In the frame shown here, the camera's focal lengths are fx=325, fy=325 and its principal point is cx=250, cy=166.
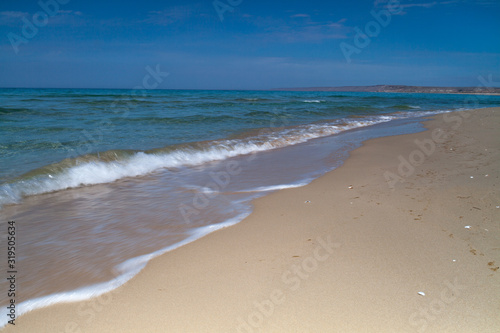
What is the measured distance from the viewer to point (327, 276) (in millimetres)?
2324

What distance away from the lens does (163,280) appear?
2.35 m

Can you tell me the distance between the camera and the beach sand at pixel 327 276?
6.20 feet

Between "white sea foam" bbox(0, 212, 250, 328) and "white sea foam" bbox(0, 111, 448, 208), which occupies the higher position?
"white sea foam" bbox(0, 111, 448, 208)

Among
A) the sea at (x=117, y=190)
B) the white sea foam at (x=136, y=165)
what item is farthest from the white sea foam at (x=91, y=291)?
the white sea foam at (x=136, y=165)

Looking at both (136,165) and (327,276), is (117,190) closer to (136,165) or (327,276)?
(136,165)

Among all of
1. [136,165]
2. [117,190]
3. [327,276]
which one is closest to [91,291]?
[327,276]

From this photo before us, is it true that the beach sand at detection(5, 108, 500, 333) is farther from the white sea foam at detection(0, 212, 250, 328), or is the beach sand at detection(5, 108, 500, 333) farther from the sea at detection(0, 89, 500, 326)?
the sea at detection(0, 89, 500, 326)

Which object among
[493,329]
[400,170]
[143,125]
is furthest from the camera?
[143,125]

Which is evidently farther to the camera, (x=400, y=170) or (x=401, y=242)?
(x=400, y=170)

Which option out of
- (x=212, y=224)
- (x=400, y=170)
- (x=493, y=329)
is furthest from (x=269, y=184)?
(x=493, y=329)

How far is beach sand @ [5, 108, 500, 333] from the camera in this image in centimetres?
189

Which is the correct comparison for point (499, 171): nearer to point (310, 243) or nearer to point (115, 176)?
point (310, 243)

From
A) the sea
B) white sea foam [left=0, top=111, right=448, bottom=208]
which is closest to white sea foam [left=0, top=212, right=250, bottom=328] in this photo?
the sea

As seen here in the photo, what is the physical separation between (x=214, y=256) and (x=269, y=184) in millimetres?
2638
